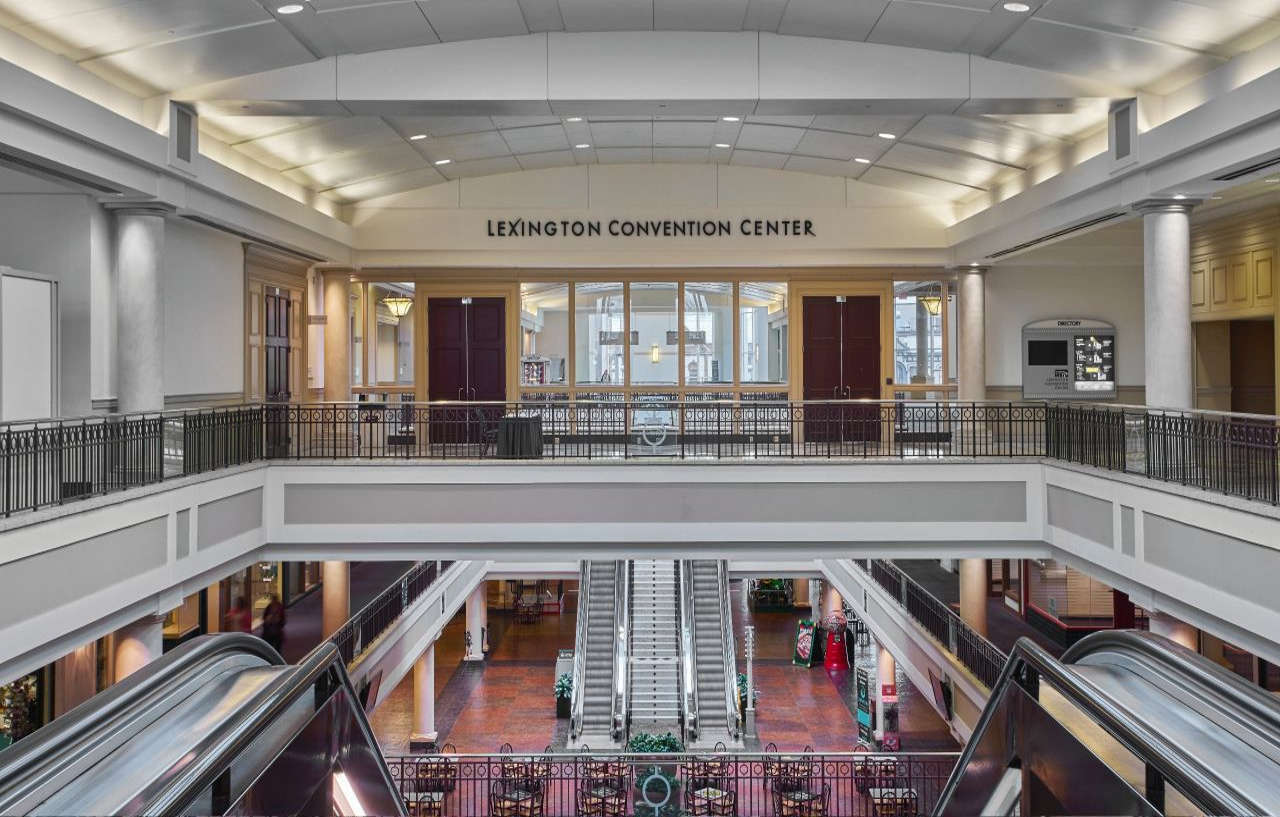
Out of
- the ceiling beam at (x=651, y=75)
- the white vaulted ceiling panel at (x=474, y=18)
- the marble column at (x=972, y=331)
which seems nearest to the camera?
the white vaulted ceiling panel at (x=474, y=18)

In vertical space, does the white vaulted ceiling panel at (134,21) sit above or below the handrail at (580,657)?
above

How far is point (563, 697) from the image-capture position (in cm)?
1823

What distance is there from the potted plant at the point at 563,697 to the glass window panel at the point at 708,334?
6557 millimetres

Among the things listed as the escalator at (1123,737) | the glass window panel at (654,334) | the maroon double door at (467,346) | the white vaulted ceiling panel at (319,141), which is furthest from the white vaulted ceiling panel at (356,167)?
the escalator at (1123,737)

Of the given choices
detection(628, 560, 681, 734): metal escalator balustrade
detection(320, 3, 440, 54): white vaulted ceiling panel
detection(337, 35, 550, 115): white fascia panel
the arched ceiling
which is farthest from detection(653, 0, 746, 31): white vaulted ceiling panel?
detection(628, 560, 681, 734): metal escalator balustrade

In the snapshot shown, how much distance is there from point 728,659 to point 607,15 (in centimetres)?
1233

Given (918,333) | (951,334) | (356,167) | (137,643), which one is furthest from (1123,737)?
(951,334)

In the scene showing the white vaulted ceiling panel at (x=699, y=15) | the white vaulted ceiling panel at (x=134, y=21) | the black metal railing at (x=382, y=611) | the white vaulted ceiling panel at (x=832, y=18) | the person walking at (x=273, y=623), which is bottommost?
the person walking at (x=273, y=623)

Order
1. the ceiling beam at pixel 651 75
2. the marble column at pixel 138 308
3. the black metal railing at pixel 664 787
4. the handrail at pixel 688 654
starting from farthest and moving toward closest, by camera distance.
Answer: the handrail at pixel 688 654 < the black metal railing at pixel 664 787 < the marble column at pixel 138 308 < the ceiling beam at pixel 651 75

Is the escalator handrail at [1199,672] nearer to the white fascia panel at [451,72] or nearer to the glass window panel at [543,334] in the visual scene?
the white fascia panel at [451,72]

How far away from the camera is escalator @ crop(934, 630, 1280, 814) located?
1.97 m

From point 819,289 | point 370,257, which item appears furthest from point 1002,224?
point 370,257

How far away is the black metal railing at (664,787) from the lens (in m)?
12.5

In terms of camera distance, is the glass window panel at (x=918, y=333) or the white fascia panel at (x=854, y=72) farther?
the glass window panel at (x=918, y=333)
